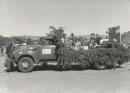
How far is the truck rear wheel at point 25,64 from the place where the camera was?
11031mm

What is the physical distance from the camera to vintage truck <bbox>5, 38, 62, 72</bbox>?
11062 mm

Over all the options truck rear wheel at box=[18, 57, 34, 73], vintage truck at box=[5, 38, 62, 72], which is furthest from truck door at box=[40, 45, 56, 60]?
truck rear wheel at box=[18, 57, 34, 73]

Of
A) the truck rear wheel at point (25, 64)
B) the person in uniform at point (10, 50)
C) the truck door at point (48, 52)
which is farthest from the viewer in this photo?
the person in uniform at point (10, 50)

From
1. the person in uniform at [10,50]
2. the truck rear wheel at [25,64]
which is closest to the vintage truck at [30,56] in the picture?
Answer: the truck rear wheel at [25,64]

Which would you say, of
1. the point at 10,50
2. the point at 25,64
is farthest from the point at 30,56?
the point at 10,50

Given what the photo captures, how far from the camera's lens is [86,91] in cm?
657

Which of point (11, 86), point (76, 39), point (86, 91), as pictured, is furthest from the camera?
point (76, 39)

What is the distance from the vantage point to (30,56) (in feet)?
37.0

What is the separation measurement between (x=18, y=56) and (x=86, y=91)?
5588 millimetres

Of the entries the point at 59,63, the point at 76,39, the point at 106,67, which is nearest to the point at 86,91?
A: the point at 59,63

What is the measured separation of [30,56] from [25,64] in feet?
1.73

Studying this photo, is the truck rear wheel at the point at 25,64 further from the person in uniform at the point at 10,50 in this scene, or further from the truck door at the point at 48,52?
the person in uniform at the point at 10,50

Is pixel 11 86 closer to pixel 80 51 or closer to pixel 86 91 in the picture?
pixel 86 91

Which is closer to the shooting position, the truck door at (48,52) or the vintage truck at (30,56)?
Answer: the vintage truck at (30,56)
